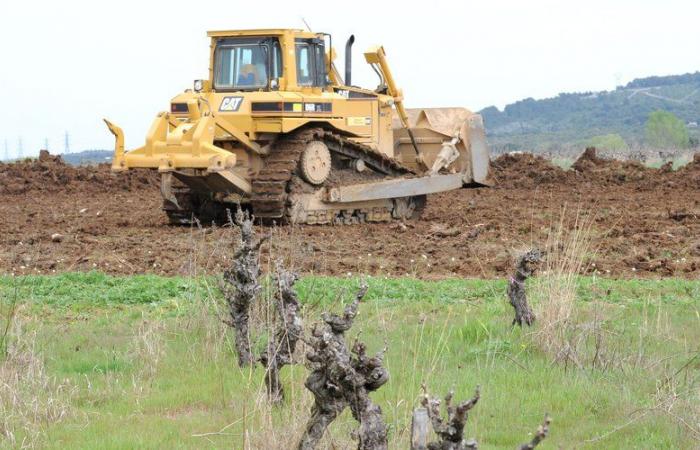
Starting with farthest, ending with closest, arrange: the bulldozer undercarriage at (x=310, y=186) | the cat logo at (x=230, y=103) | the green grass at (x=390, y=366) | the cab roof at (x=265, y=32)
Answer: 1. the cab roof at (x=265, y=32)
2. the cat logo at (x=230, y=103)
3. the bulldozer undercarriage at (x=310, y=186)
4. the green grass at (x=390, y=366)

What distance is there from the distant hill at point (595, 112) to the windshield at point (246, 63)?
70.3 m

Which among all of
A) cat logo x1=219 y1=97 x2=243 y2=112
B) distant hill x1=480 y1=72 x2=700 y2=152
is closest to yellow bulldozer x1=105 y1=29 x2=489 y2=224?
cat logo x1=219 y1=97 x2=243 y2=112

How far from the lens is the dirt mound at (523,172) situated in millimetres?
25922

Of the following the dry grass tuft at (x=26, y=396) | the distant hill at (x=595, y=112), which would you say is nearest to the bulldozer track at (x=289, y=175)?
the dry grass tuft at (x=26, y=396)

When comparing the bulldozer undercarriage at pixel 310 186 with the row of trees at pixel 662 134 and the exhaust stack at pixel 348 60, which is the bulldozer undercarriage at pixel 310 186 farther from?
the row of trees at pixel 662 134

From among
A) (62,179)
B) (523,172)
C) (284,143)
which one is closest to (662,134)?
(523,172)

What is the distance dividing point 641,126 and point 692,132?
953 cm

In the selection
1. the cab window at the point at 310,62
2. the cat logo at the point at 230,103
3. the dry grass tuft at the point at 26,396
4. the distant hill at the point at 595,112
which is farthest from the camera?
the distant hill at the point at 595,112

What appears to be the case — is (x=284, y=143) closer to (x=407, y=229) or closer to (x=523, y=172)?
(x=407, y=229)

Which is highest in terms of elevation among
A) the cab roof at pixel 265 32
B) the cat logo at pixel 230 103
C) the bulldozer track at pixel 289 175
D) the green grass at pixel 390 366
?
the cab roof at pixel 265 32

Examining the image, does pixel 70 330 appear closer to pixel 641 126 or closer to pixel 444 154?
pixel 444 154

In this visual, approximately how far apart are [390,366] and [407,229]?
9740mm

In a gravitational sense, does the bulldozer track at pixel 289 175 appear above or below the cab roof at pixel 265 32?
below

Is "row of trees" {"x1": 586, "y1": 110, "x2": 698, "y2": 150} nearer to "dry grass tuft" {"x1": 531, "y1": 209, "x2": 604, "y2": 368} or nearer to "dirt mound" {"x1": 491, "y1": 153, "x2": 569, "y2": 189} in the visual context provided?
"dirt mound" {"x1": 491, "y1": 153, "x2": 569, "y2": 189}
